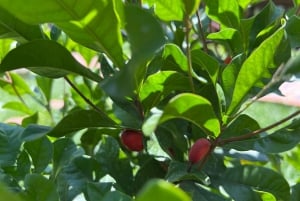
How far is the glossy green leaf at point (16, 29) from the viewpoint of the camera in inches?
33.6

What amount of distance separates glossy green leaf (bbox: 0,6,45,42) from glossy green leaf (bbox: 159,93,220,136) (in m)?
0.29

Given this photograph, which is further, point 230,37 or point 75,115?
point 230,37

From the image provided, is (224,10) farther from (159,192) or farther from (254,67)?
(159,192)

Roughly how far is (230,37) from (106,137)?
0.36 m

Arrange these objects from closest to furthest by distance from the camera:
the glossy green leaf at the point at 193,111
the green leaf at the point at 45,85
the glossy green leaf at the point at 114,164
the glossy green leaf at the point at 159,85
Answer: the glossy green leaf at the point at 193,111, the glossy green leaf at the point at 159,85, the glossy green leaf at the point at 114,164, the green leaf at the point at 45,85

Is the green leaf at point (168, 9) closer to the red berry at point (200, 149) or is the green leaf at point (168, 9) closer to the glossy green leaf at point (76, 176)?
the red berry at point (200, 149)

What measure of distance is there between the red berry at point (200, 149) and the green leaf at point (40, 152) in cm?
28

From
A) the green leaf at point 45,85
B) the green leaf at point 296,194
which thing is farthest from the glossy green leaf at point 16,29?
the green leaf at point 45,85

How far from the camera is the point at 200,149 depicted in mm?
931

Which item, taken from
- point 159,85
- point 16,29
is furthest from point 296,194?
point 16,29

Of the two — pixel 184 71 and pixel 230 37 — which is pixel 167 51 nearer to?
pixel 184 71

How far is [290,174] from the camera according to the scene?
71.9 inches

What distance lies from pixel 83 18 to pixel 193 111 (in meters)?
0.20

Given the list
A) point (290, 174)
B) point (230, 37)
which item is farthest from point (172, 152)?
point (290, 174)
